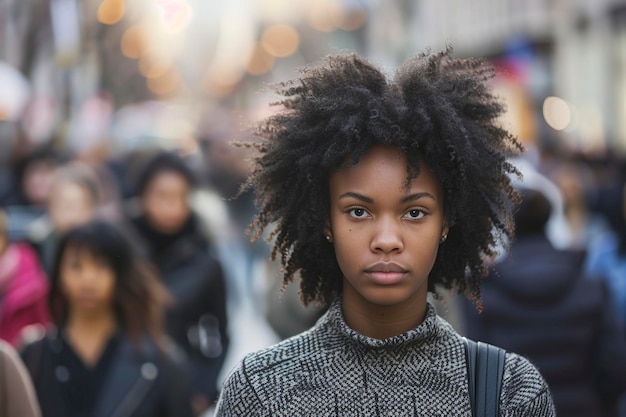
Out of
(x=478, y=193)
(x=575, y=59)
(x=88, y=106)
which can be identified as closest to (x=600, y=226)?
(x=478, y=193)

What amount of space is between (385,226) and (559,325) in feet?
9.27

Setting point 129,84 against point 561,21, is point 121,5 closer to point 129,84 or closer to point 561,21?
point 561,21

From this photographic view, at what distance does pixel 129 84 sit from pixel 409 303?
43.8 metres

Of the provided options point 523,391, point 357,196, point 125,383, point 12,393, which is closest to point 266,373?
point 357,196

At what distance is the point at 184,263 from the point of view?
7719 millimetres

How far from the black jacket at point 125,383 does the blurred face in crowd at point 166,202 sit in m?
2.22

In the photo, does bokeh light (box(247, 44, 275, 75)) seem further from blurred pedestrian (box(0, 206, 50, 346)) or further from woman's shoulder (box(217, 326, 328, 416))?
woman's shoulder (box(217, 326, 328, 416))

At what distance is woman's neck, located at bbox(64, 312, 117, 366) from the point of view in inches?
223

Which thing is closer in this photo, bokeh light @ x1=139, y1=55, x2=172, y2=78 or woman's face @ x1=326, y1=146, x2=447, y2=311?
woman's face @ x1=326, y1=146, x2=447, y2=311

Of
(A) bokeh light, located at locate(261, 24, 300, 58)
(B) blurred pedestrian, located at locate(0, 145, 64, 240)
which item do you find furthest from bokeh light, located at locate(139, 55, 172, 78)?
(B) blurred pedestrian, located at locate(0, 145, 64, 240)

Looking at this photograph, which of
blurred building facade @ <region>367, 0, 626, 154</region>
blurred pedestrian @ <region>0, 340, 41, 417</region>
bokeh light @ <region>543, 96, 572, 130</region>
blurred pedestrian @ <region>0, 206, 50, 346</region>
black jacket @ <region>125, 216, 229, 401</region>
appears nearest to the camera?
blurred pedestrian @ <region>0, 340, 41, 417</region>

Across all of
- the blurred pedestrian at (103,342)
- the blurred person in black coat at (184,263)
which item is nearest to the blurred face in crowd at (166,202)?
the blurred person in black coat at (184,263)

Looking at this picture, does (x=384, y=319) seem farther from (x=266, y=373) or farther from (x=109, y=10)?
(x=109, y=10)

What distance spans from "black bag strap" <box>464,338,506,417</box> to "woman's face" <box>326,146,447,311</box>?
9.0 inches
